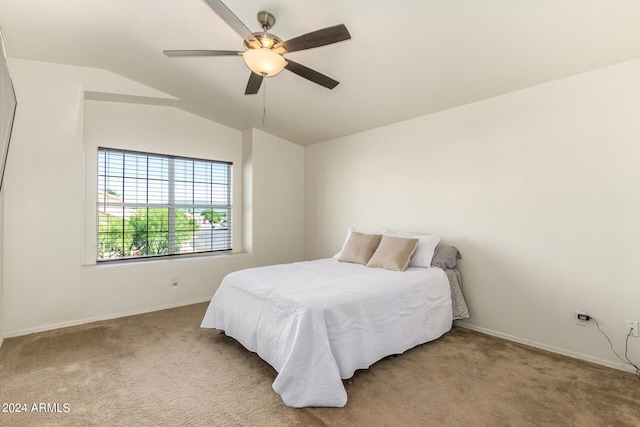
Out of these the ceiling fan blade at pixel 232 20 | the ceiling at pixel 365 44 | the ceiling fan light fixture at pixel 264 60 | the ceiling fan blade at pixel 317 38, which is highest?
the ceiling at pixel 365 44

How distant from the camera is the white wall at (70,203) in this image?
295cm

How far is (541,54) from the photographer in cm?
229

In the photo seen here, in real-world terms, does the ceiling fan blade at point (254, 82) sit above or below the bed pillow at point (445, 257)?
above

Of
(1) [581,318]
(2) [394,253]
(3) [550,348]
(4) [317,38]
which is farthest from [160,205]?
(1) [581,318]

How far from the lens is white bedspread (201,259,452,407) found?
1854 mm

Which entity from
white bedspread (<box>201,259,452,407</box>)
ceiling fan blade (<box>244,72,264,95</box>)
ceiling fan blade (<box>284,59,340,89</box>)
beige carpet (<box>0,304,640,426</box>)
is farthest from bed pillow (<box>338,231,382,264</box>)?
ceiling fan blade (<box>244,72,264,95</box>)

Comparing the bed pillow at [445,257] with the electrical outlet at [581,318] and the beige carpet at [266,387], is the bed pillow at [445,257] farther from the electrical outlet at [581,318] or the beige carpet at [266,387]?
the electrical outlet at [581,318]

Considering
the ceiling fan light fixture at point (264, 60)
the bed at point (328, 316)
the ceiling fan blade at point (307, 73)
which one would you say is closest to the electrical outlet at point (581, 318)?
the bed at point (328, 316)

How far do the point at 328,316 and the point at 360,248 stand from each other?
1451mm

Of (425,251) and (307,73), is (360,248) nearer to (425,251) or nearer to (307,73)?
(425,251)

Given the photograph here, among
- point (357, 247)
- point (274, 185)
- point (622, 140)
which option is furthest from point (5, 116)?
point (622, 140)

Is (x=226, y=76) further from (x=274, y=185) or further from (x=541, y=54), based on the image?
(x=541, y=54)

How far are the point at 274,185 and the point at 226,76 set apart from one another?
1837 mm

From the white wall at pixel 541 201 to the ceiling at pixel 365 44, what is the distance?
250 mm
